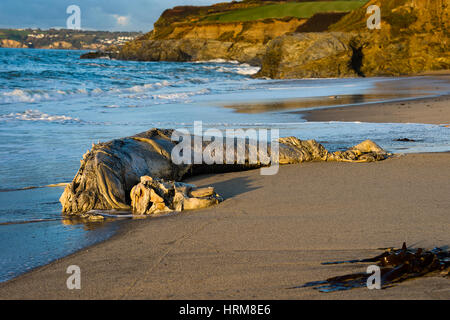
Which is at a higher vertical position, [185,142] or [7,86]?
[7,86]

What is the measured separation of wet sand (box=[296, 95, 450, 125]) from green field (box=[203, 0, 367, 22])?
54.3 meters

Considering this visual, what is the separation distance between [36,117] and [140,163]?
6689 millimetres

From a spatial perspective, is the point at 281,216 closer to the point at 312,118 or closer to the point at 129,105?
the point at 312,118

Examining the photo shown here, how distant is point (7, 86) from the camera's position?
18.9 meters

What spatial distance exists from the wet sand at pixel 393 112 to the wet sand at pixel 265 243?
4.50 meters

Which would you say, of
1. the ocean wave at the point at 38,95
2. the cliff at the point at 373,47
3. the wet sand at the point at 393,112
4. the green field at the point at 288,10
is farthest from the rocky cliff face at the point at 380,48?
the green field at the point at 288,10

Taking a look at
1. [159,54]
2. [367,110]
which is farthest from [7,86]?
[159,54]

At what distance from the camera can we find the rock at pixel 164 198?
391cm

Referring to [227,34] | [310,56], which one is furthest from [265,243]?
[227,34]

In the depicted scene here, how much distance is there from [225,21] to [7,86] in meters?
48.9

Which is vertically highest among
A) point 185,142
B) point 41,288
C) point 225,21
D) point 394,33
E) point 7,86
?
point 225,21

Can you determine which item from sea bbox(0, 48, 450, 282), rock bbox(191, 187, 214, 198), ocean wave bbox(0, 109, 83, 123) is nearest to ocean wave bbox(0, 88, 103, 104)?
sea bbox(0, 48, 450, 282)

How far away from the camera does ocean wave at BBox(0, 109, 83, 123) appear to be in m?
9.98

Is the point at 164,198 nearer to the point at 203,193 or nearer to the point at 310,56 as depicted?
the point at 203,193
